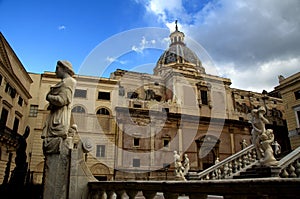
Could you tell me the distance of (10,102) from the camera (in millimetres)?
22641

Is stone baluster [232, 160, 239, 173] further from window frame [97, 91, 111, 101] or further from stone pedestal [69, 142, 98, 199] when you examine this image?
window frame [97, 91, 111, 101]

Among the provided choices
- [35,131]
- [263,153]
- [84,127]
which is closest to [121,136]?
[84,127]

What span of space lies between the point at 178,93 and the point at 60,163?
86.8 ft

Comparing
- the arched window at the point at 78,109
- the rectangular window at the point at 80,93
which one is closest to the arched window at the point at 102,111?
the arched window at the point at 78,109

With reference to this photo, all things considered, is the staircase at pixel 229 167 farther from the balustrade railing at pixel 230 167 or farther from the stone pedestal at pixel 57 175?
the stone pedestal at pixel 57 175

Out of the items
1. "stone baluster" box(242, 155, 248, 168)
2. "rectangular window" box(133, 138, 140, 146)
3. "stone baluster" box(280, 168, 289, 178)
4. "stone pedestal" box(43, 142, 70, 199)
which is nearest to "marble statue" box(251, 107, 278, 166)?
"stone baluster" box(280, 168, 289, 178)

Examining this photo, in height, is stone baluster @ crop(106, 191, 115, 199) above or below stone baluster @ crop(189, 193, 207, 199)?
below

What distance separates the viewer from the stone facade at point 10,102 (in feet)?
67.9

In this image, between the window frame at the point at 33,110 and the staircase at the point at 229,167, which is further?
the window frame at the point at 33,110

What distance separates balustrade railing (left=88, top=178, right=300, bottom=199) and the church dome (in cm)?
3805

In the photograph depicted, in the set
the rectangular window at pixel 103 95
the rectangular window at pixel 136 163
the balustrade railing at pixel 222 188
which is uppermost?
the rectangular window at pixel 103 95

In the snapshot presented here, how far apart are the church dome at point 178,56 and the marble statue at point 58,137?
119 ft

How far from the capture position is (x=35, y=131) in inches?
945

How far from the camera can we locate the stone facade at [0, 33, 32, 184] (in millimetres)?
20703
